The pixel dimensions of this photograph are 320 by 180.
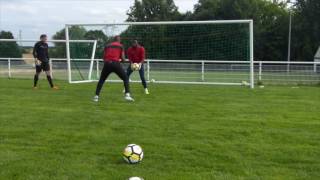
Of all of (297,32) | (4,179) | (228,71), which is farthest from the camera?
(297,32)

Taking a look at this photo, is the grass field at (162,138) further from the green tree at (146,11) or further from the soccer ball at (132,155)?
the green tree at (146,11)

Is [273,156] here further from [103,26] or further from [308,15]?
[308,15]

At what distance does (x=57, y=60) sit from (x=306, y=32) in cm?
4691

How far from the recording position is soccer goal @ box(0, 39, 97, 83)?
2248cm

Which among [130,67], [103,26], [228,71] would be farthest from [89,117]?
[228,71]

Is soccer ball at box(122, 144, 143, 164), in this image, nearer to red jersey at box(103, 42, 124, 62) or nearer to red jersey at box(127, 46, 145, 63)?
red jersey at box(103, 42, 124, 62)

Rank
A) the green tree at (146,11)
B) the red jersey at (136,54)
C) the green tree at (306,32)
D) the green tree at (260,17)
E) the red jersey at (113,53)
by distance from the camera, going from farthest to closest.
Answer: the green tree at (306,32) < the green tree at (260,17) < the green tree at (146,11) < the red jersey at (136,54) < the red jersey at (113,53)

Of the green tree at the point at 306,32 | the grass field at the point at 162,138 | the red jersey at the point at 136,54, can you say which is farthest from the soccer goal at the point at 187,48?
the green tree at the point at 306,32

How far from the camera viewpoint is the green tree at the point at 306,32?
→ 6388 cm

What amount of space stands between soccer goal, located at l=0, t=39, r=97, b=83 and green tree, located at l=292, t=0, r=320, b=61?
4078 cm

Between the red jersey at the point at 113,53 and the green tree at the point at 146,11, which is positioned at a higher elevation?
the green tree at the point at 146,11

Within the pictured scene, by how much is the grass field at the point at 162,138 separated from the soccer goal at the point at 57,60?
9405 mm

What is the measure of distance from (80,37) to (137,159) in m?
17.3

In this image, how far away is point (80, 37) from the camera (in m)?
23.0
